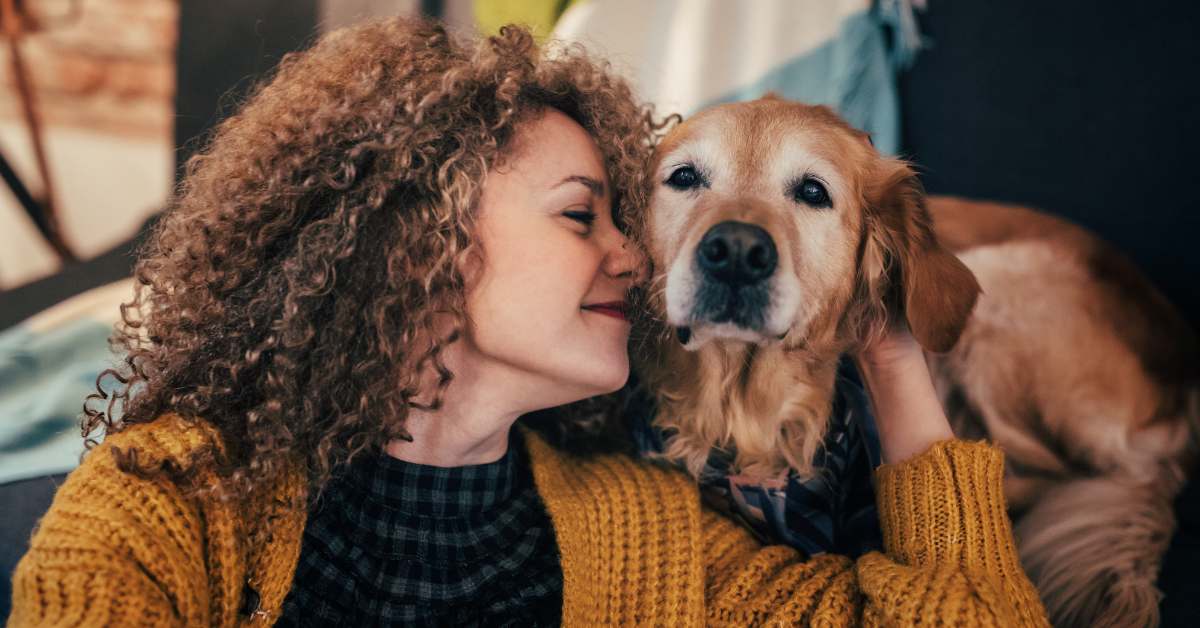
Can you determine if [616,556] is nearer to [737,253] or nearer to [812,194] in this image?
[737,253]

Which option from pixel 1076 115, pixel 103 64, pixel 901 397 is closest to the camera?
pixel 901 397

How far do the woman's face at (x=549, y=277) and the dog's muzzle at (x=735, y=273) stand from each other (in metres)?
0.17

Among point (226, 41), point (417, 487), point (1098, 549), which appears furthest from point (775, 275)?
point (226, 41)

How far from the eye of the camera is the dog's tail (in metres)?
1.37

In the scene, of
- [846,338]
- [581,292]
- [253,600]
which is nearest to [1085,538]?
[846,338]

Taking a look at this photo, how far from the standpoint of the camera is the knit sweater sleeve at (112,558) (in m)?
0.88

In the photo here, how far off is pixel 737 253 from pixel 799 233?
195mm

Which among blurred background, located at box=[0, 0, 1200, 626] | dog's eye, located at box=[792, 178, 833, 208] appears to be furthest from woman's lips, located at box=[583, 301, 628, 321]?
blurred background, located at box=[0, 0, 1200, 626]

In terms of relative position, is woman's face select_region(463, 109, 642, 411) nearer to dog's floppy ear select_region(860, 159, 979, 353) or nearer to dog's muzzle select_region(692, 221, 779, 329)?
dog's muzzle select_region(692, 221, 779, 329)

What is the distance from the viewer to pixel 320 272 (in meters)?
1.12

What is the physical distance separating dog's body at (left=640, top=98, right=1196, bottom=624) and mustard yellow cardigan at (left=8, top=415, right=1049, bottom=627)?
181mm

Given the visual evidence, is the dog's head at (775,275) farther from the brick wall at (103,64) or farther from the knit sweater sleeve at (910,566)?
the brick wall at (103,64)

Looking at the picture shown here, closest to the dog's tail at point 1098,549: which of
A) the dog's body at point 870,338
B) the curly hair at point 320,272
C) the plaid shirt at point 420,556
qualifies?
the dog's body at point 870,338

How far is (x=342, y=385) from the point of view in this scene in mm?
1169
